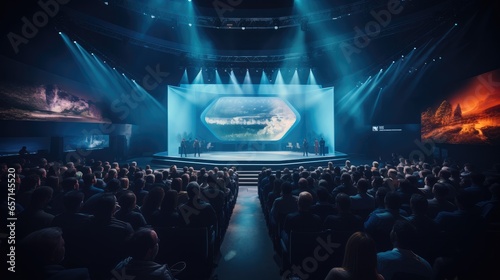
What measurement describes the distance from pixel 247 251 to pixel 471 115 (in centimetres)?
995

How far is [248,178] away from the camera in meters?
11.0

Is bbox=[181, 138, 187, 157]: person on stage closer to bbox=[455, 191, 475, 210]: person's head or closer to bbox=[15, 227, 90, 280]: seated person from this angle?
bbox=[15, 227, 90, 280]: seated person

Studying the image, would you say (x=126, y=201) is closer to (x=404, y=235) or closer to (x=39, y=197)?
(x=39, y=197)

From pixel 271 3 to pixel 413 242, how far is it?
1309cm

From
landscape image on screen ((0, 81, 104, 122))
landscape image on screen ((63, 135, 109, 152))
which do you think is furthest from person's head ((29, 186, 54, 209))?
landscape image on screen ((63, 135, 109, 152))

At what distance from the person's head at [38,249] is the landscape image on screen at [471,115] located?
1139 cm

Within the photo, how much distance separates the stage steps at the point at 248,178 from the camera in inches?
419

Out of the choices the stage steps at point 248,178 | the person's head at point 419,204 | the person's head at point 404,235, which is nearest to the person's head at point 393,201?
the person's head at point 419,204

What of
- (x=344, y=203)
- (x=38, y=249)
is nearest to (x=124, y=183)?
(x=38, y=249)

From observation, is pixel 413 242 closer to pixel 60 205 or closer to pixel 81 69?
pixel 60 205

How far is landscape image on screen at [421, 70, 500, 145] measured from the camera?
7.86 m

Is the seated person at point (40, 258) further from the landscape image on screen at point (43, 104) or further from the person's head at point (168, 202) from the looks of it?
the landscape image on screen at point (43, 104)

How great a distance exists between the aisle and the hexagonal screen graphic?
13.4m

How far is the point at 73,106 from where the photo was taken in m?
11.7
